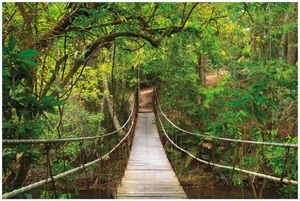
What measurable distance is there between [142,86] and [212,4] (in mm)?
13092

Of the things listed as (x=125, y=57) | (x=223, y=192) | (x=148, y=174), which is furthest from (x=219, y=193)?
(x=125, y=57)

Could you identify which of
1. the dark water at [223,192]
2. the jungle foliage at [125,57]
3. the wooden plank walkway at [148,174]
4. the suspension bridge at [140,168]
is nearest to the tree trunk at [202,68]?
the jungle foliage at [125,57]

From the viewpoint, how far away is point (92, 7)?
128 inches

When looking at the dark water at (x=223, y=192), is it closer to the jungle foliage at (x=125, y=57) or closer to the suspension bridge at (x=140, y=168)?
the jungle foliage at (x=125, y=57)

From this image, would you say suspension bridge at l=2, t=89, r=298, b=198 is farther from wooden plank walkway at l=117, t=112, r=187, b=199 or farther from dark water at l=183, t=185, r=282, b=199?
dark water at l=183, t=185, r=282, b=199

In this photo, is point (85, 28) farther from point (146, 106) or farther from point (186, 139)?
point (146, 106)

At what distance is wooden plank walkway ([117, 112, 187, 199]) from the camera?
4.49 metres

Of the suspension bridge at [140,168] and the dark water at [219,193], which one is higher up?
the suspension bridge at [140,168]

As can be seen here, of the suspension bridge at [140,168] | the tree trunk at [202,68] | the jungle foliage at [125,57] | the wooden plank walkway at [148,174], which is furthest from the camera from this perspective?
the tree trunk at [202,68]

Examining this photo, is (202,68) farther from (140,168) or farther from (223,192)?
(140,168)

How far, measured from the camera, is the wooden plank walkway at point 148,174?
4.49 m

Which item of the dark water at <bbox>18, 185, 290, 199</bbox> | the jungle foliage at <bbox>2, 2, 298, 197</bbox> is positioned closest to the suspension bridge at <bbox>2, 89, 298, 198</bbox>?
the jungle foliage at <bbox>2, 2, 298, 197</bbox>

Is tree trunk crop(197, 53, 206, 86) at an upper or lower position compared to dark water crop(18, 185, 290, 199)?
upper

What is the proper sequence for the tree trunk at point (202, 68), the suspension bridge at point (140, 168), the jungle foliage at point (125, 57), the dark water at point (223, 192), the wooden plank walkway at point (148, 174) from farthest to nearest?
the tree trunk at point (202, 68)
the dark water at point (223, 192)
the wooden plank walkway at point (148, 174)
the suspension bridge at point (140, 168)
the jungle foliage at point (125, 57)
